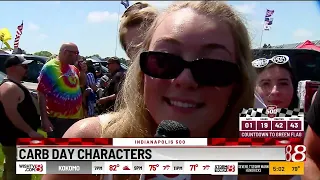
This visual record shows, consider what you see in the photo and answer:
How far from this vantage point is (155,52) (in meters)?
1.07

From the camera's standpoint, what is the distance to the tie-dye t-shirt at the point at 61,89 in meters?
2.13

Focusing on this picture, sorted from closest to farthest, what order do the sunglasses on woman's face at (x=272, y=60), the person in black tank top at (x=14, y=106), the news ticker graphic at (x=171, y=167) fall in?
the news ticker graphic at (x=171, y=167) < the sunglasses on woman's face at (x=272, y=60) < the person in black tank top at (x=14, y=106)

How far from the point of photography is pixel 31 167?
4.05 ft

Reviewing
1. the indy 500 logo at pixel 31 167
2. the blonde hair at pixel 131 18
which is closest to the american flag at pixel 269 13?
the blonde hair at pixel 131 18

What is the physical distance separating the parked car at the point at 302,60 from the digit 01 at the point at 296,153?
0.95 ft

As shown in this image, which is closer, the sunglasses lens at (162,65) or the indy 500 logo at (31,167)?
the sunglasses lens at (162,65)

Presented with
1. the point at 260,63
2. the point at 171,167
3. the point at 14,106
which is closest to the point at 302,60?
the point at 260,63

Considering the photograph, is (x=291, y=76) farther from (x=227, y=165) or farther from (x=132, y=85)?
(x=132, y=85)

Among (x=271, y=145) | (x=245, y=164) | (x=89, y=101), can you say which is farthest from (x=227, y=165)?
(x=89, y=101)

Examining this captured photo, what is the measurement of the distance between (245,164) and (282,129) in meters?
0.18

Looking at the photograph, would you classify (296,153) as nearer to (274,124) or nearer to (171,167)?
(274,124)

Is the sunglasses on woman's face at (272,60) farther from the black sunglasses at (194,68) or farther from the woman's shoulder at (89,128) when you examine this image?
the woman's shoulder at (89,128)

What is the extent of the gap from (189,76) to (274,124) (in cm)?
38

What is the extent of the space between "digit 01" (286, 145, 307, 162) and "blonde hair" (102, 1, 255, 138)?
0.18 metres
